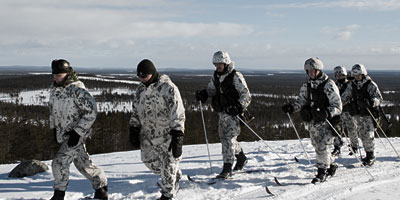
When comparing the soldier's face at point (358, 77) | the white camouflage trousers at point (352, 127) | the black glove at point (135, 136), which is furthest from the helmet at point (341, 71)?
the black glove at point (135, 136)

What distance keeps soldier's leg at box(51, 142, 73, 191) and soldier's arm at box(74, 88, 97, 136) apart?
0.35 m

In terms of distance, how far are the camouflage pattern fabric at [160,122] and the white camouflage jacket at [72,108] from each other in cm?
64

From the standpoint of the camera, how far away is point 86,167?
5.19 metres

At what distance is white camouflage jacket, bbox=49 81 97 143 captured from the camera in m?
4.96

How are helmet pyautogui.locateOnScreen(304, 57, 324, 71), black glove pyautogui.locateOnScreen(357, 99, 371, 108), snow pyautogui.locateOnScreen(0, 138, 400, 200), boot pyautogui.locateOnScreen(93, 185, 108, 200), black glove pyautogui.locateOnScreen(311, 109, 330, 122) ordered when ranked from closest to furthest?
1. boot pyautogui.locateOnScreen(93, 185, 108, 200)
2. snow pyautogui.locateOnScreen(0, 138, 400, 200)
3. black glove pyautogui.locateOnScreen(311, 109, 330, 122)
4. helmet pyautogui.locateOnScreen(304, 57, 324, 71)
5. black glove pyautogui.locateOnScreen(357, 99, 371, 108)

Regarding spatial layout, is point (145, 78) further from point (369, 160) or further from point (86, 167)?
point (369, 160)

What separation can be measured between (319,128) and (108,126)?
46.5 m

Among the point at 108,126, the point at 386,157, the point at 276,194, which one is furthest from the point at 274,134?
the point at 276,194

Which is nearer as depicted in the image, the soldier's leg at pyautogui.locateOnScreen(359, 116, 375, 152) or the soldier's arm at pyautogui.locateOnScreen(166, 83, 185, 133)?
the soldier's arm at pyautogui.locateOnScreen(166, 83, 185, 133)

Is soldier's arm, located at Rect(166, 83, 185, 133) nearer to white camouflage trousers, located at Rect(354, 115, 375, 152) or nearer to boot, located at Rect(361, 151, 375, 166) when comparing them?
boot, located at Rect(361, 151, 375, 166)

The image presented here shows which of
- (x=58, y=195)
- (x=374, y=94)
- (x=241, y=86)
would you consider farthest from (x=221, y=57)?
(x=374, y=94)

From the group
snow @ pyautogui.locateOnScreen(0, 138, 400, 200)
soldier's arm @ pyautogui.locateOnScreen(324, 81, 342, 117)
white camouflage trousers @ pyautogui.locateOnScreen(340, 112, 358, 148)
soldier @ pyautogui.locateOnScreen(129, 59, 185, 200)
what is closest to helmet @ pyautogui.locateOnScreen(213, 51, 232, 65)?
soldier @ pyautogui.locateOnScreen(129, 59, 185, 200)

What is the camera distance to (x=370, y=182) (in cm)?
659

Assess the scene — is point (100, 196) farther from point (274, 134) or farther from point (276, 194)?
point (274, 134)
